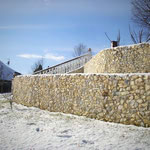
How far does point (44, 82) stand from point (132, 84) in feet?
15.5

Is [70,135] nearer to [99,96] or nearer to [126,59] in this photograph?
[99,96]

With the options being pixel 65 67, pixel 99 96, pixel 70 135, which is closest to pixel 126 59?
pixel 99 96

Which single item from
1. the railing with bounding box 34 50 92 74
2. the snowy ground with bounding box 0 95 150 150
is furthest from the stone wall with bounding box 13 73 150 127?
the railing with bounding box 34 50 92 74

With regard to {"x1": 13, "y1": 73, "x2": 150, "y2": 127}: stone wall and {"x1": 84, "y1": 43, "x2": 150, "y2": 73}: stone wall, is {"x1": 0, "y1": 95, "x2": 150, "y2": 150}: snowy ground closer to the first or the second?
{"x1": 13, "y1": 73, "x2": 150, "y2": 127}: stone wall

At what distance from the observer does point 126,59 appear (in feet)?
23.7

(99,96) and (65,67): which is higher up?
(65,67)

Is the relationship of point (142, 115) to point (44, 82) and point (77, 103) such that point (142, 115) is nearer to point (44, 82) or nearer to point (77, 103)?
point (77, 103)

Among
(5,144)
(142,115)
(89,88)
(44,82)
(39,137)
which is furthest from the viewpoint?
(44,82)

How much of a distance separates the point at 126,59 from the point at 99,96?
3268 mm

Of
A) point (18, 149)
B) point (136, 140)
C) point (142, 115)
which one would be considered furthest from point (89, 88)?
point (18, 149)

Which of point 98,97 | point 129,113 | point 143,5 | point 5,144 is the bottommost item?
point 5,144

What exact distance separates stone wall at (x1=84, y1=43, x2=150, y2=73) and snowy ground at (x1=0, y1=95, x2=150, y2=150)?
12.0ft

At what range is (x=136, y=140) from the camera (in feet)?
10.9

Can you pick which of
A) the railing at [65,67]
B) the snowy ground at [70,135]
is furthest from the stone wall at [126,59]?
the snowy ground at [70,135]
